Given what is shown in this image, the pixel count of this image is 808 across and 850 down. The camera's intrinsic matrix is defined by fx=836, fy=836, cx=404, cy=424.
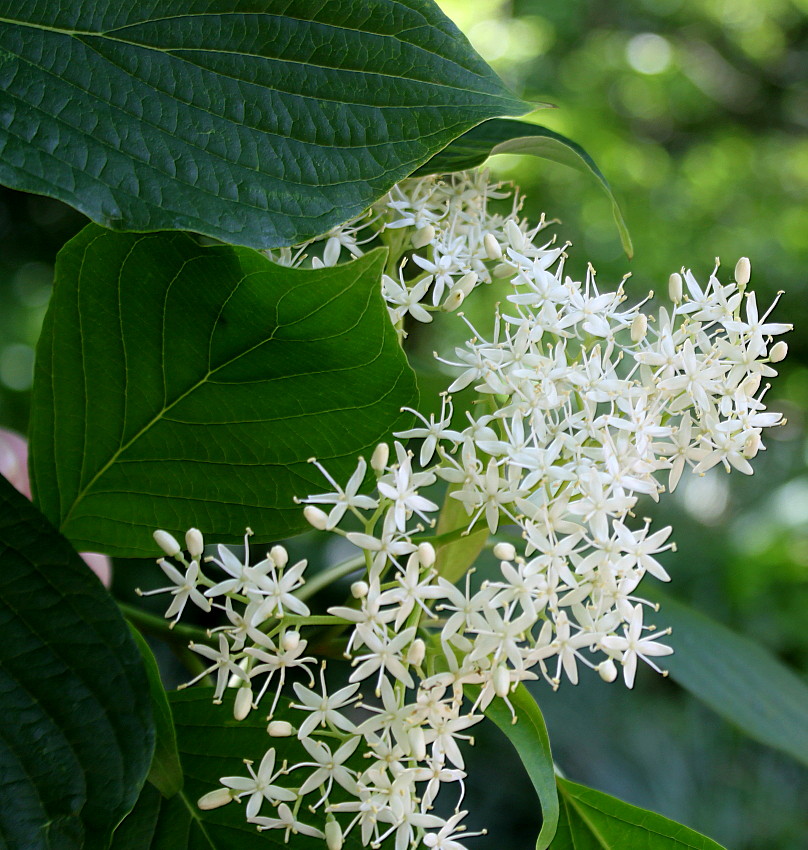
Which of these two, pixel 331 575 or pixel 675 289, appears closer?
pixel 675 289

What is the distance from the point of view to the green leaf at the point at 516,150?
38 centimetres

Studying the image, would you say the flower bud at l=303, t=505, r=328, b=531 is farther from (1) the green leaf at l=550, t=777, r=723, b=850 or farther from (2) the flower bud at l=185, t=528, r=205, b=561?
(1) the green leaf at l=550, t=777, r=723, b=850

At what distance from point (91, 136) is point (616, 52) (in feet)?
9.54

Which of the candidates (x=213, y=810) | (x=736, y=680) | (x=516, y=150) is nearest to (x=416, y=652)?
(x=213, y=810)

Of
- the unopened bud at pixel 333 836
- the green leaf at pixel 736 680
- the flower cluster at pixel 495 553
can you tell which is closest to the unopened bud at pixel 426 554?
the flower cluster at pixel 495 553

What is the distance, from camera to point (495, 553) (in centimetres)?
30

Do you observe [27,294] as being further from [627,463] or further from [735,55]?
[735,55]

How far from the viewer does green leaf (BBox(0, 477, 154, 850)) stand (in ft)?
1.00

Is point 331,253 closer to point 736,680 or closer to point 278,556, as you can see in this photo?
point 278,556

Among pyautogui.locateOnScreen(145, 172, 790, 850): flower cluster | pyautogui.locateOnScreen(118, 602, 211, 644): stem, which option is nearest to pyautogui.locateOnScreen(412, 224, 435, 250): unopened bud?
pyautogui.locateOnScreen(145, 172, 790, 850): flower cluster

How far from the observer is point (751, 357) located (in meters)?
0.33

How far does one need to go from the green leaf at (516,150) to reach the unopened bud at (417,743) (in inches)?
8.8

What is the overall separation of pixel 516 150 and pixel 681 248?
2.13 meters

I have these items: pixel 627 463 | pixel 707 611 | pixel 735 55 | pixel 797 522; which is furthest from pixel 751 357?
pixel 735 55
